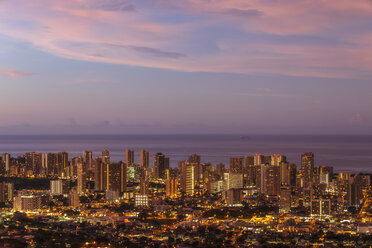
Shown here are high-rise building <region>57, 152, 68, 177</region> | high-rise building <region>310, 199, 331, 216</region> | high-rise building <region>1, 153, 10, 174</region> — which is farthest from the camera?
high-rise building <region>57, 152, 68, 177</region>

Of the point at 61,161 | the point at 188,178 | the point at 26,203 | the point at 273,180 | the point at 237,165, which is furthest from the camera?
the point at 61,161

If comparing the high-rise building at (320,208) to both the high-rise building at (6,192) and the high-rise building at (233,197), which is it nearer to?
the high-rise building at (233,197)

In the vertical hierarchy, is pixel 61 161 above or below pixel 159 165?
above

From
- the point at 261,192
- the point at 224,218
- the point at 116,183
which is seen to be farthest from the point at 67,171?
the point at 224,218

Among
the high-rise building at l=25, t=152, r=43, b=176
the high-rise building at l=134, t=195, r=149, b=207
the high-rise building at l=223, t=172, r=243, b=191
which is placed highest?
the high-rise building at l=25, t=152, r=43, b=176

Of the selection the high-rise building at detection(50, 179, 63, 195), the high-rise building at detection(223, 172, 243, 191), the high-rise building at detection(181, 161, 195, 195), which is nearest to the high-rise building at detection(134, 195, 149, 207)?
the high-rise building at detection(181, 161, 195, 195)

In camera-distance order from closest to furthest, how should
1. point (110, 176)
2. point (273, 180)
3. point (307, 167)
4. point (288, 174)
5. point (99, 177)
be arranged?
point (273, 180), point (110, 176), point (99, 177), point (288, 174), point (307, 167)

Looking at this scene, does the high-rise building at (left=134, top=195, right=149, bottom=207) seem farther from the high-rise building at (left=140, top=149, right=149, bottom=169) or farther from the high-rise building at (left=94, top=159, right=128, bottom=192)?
the high-rise building at (left=140, top=149, right=149, bottom=169)

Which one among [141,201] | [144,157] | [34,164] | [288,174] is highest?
[144,157]

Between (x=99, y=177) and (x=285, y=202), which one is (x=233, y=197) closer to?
(x=285, y=202)

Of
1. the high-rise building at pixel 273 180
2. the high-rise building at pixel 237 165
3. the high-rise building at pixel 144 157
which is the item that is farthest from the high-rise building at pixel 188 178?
the high-rise building at pixel 144 157

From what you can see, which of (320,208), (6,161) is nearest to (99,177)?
(6,161)

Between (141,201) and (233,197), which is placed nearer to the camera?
(141,201)
